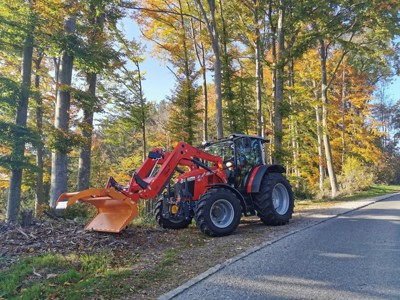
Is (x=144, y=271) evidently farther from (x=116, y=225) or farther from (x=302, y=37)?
(x=302, y=37)

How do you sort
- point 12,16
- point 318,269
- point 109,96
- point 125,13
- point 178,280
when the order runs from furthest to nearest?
point 109,96 → point 125,13 → point 12,16 → point 318,269 → point 178,280

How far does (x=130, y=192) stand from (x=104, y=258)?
1.74 metres

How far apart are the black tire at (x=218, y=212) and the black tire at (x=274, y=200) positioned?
109cm

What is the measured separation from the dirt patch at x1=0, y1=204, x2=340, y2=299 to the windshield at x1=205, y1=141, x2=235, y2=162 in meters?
2.17

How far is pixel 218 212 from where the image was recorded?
26.9ft

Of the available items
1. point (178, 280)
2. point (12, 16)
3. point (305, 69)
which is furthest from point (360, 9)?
point (178, 280)

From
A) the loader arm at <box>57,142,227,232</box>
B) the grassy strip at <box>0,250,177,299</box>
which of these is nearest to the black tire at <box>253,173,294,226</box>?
the loader arm at <box>57,142,227,232</box>

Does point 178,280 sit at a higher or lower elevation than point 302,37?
lower

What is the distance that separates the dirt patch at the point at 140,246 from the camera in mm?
5254

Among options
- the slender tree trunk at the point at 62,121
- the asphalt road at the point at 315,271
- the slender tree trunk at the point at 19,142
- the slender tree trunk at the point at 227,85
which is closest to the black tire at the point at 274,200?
the asphalt road at the point at 315,271

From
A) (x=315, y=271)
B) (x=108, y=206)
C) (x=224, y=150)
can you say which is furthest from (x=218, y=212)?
(x=315, y=271)

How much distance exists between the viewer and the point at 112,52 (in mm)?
13172

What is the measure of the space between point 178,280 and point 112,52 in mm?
10335

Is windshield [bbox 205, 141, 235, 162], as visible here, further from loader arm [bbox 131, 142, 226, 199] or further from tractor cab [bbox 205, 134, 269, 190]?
loader arm [bbox 131, 142, 226, 199]
